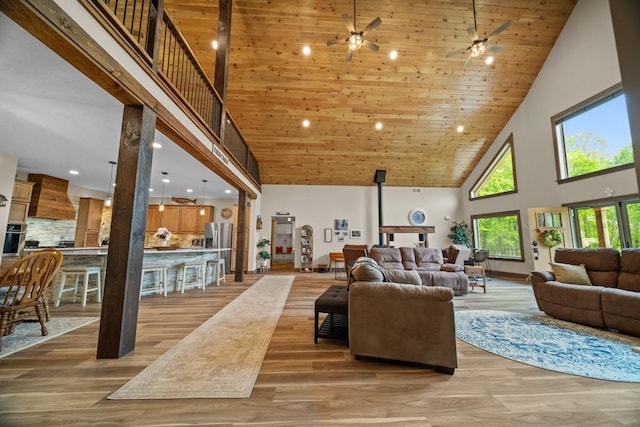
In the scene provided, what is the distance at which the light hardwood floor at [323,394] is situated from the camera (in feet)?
4.80

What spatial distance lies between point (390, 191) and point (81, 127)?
8.20 meters

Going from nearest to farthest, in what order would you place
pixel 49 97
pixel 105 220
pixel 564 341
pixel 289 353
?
pixel 289 353
pixel 564 341
pixel 49 97
pixel 105 220

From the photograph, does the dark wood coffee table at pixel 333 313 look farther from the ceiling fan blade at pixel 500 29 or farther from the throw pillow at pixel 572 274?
the ceiling fan blade at pixel 500 29

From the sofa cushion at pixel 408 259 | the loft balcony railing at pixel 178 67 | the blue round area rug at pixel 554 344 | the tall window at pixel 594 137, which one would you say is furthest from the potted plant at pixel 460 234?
the loft balcony railing at pixel 178 67

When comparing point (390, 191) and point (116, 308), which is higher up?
point (390, 191)

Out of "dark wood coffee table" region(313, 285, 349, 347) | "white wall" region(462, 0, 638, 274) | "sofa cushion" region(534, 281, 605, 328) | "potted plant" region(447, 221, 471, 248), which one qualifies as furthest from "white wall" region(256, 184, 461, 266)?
"dark wood coffee table" region(313, 285, 349, 347)

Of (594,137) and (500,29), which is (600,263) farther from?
(500,29)

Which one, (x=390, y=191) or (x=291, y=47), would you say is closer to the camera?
(x=291, y=47)

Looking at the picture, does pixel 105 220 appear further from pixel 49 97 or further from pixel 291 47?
pixel 291 47

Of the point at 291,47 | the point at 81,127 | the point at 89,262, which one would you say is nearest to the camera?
the point at 81,127

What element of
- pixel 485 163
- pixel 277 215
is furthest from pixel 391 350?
pixel 485 163

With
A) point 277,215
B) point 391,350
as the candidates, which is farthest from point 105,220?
point 391,350

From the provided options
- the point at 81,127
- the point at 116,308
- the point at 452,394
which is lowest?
the point at 452,394

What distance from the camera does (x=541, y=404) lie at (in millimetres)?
1607
